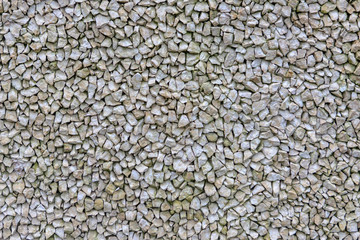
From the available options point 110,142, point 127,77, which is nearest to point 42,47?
point 127,77

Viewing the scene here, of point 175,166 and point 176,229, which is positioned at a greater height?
point 175,166

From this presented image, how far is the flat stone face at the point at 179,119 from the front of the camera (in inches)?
63.2

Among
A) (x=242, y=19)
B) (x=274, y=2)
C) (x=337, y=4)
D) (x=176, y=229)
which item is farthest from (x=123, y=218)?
(x=337, y=4)

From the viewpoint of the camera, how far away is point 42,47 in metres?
1.62

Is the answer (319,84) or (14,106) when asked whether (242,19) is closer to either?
(319,84)

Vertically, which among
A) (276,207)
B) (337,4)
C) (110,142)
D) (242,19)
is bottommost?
(276,207)

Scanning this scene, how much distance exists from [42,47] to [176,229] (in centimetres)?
96

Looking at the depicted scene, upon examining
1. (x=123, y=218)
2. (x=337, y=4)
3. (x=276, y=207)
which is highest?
(x=337, y=4)

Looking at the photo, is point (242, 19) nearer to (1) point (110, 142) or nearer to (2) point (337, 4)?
(2) point (337, 4)

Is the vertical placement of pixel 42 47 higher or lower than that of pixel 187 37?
lower

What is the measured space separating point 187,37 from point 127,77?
11.8 inches

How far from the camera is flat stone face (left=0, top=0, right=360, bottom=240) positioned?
161cm

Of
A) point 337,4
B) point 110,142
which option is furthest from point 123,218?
point 337,4

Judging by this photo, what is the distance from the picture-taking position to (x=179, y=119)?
1637mm
